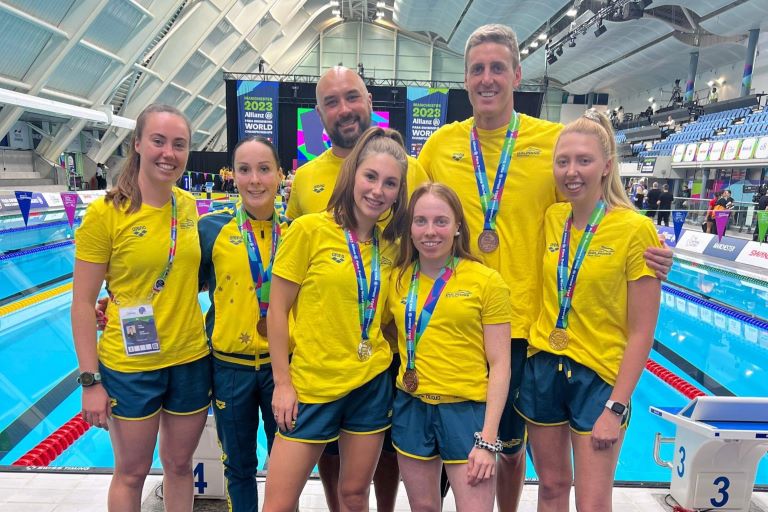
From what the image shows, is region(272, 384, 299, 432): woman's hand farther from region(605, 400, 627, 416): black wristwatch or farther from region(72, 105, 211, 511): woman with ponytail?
region(605, 400, 627, 416): black wristwatch

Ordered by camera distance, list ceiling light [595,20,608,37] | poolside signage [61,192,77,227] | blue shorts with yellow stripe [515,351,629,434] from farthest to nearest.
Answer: ceiling light [595,20,608,37], poolside signage [61,192,77,227], blue shorts with yellow stripe [515,351,629,434]

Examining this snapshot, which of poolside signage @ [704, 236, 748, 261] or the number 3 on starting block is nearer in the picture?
the number 3 on starting block

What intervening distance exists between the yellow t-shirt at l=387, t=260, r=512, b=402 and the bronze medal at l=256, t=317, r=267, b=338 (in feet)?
1.97

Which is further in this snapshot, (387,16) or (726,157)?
(387,16)

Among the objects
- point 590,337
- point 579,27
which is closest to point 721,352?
point 590,337

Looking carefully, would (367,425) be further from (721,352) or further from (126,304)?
(721,352)

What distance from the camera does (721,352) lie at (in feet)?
18.8

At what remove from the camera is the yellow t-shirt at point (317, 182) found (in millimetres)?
2135

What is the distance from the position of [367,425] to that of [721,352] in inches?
218

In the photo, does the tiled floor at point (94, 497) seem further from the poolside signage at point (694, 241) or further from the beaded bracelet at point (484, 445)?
the poolside signage at point (694, 241)

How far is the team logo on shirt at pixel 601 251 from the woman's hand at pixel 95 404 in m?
1.80

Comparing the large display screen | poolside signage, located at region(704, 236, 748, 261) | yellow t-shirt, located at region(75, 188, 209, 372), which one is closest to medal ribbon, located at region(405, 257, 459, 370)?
yellow t-shirt, located at region(75, 188, 209, 372)

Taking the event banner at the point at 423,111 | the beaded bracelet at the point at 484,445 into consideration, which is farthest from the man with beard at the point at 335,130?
the event banner at the point at 423,111

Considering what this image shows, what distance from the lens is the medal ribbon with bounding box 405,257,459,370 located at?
1750 millimetres
